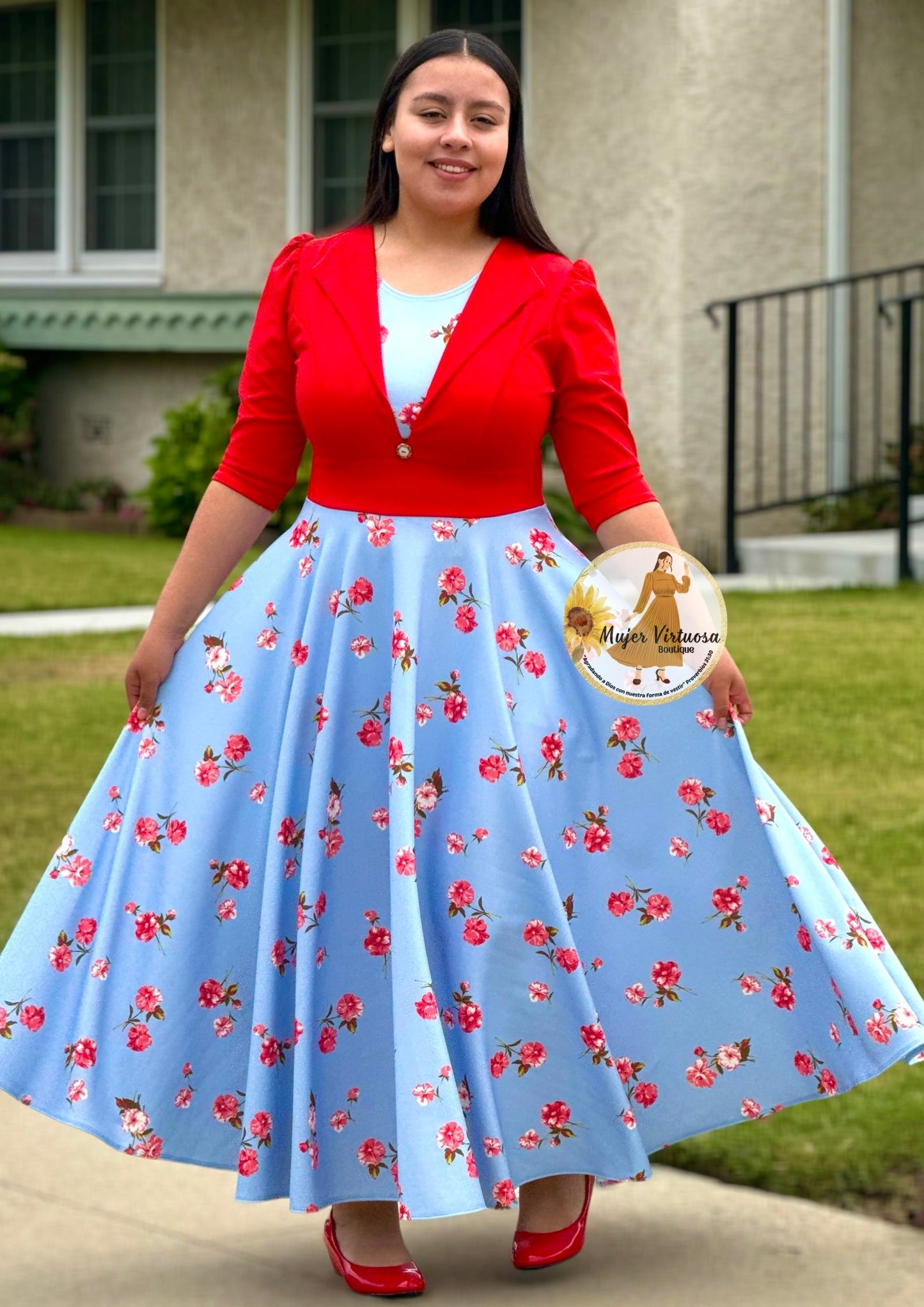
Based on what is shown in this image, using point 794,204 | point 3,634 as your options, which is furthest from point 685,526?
point 3,634

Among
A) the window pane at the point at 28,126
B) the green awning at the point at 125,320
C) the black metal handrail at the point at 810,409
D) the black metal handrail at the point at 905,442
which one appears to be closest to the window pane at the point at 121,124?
the window pane at the point at 28,126

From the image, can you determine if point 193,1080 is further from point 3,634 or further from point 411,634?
point 3,634

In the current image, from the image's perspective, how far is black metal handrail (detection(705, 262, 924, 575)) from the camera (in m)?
11.5

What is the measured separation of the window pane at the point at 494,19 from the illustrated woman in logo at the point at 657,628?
32.2 feet

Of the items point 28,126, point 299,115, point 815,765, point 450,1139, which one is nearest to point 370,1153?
point 450,1139

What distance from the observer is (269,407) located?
302cm

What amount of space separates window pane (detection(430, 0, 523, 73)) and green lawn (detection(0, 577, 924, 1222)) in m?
3.89

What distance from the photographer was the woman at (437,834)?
2.81 metres

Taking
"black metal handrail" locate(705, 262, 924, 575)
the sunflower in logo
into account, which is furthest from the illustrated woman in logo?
"black metal handrail" locate(705, 262, 924, 575)

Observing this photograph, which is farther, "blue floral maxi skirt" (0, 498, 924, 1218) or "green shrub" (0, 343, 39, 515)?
"green shrub" (0, 343, 39, 515)

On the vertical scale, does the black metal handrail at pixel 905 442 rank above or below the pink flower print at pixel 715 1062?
above

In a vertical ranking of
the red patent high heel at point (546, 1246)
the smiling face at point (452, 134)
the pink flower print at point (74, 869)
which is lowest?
the red patent high heel at point (546, 1246)

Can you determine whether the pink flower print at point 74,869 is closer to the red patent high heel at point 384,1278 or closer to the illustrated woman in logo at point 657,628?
the red patent high heel at point 384,1278

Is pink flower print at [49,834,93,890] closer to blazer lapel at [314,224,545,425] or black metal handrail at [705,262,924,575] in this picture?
blazer lapel at [314,224,545,425]
